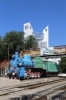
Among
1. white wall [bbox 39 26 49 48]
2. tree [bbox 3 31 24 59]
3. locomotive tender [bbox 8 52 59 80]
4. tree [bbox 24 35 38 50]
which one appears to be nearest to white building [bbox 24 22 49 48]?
white wall [bbox 39 26 49 48]

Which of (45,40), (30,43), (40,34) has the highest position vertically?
(40,34)

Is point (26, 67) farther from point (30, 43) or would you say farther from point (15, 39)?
point (30, 43)

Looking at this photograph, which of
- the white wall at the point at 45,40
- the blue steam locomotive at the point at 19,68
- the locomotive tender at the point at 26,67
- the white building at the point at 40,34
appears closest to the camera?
the blue steam locomotive at the point at 19,68

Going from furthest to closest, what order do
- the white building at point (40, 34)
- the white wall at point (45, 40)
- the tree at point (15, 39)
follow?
the white building at point (40, 34), the white wall at point (45, 40), the tree at point (15, 39)

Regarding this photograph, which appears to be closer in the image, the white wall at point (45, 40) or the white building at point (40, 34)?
the white wall at point (45, 40)

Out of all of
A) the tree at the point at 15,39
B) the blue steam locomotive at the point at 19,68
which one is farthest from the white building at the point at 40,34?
the blue steam locomotive at the point at 19,68

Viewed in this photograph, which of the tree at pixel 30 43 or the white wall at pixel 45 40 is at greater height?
the white wall at pixel 45 40

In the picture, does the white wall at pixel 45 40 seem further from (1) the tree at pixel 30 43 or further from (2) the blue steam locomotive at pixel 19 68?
(2) the blue steam locomotive at pixel 19 68

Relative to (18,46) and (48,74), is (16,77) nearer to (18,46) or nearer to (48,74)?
(48,74)

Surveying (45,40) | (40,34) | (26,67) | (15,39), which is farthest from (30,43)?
(26,67)

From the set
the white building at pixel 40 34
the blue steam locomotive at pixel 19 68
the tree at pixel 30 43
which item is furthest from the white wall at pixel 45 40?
the blue steam locomotive at pixel 19 68

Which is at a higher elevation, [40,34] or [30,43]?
[40,34]

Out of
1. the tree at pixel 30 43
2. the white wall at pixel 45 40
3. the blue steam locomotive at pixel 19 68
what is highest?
the white wall at pixel 45 40

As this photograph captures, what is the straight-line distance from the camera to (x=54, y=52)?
174 feet
